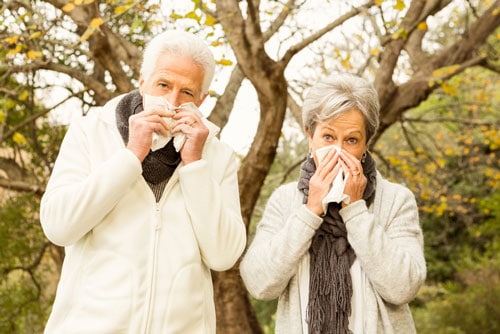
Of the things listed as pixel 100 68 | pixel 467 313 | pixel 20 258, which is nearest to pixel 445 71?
pixel 100 68

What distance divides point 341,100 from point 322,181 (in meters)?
0.31

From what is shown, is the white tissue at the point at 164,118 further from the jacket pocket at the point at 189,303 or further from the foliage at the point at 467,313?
the foliage at the point at 467,313

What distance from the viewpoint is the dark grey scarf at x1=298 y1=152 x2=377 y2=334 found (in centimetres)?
235

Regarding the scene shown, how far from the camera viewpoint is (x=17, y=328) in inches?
274

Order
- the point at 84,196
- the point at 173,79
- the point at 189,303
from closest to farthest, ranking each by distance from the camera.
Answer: the point at 84,196
the point at 189,303
the point at 173,79

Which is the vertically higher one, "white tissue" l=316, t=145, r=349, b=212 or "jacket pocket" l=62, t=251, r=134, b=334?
"white tissue" l=316, t=145, r=349, b=212

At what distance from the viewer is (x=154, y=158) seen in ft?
7.38

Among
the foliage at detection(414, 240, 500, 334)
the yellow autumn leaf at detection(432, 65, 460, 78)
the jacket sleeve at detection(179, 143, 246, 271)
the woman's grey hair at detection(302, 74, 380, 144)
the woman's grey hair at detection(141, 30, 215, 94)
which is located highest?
the yellow autumn leaf at detection(432, 65, 460, 78)

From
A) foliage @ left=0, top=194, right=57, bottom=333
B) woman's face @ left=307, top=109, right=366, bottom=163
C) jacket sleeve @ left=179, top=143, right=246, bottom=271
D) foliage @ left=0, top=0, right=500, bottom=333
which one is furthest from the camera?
foliage @ left=0, top=194, right=57, bottom=333

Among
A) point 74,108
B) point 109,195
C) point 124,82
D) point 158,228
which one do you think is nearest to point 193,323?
point 158,228

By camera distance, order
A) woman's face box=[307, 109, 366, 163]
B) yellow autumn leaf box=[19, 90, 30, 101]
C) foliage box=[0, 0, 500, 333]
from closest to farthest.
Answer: woman's face box=[307, 109, 366, 163] → foliage box=[0, 0, 500, 333] → yellow autumn leaf box=[19, 90, 30, 101]

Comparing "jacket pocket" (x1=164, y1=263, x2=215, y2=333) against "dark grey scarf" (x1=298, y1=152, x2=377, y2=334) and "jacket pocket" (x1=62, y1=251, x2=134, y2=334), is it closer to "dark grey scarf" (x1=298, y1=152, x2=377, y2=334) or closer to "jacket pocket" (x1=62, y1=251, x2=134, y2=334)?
"jacket pocket" (x1=62, y1=251, x2=134, y2=334)

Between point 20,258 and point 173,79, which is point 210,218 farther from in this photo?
point 20,258

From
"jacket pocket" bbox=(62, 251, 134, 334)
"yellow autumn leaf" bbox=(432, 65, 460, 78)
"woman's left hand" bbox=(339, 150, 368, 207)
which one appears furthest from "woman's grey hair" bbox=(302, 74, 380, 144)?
"yellow autumn leaf" bbox=(432, 65, 460, 78)
